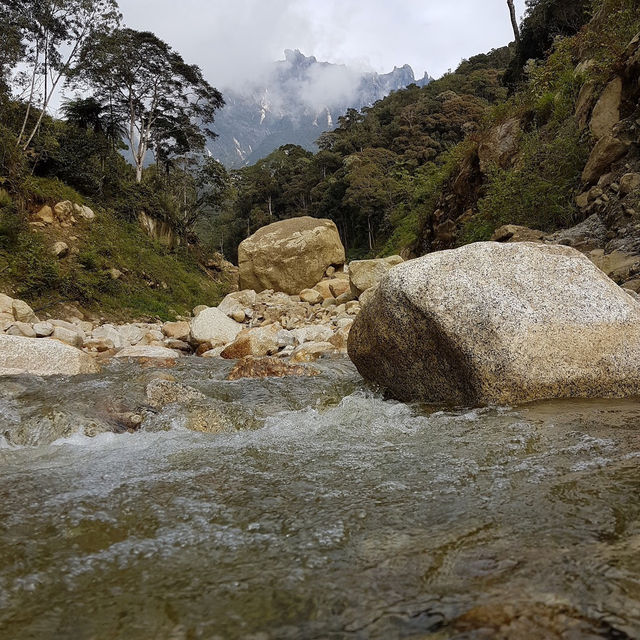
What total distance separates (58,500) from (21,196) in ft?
50.2

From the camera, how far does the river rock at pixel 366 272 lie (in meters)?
11.3

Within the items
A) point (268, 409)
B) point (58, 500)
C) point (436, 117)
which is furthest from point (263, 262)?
point (436, 117)

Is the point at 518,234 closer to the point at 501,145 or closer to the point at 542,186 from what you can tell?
the point at 542,186

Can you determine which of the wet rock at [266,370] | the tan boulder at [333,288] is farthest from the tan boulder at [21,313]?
the tan boulder at [333,288]

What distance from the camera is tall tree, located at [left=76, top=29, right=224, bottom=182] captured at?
64.6 feet

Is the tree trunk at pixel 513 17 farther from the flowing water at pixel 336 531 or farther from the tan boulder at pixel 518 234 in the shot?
the flowing water at pixel 336 531

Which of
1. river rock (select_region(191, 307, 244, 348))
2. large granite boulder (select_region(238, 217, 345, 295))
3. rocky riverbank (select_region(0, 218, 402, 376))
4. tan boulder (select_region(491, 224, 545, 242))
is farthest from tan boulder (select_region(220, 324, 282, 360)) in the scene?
large granite boulder (select_region(238, 217, 345, 295))

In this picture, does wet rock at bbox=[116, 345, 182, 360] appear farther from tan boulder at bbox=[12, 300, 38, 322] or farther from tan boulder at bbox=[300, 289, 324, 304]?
tan boulder at bbox=[300, 289, 324, 304]

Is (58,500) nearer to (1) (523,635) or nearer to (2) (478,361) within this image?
(1) (523,635)

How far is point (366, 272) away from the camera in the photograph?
37.8ft

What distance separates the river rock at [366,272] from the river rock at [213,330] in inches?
134

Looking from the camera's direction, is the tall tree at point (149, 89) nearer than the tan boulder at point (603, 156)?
No

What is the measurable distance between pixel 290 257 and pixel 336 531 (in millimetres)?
13790

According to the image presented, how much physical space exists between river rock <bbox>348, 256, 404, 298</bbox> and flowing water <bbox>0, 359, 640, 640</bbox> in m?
7.92
